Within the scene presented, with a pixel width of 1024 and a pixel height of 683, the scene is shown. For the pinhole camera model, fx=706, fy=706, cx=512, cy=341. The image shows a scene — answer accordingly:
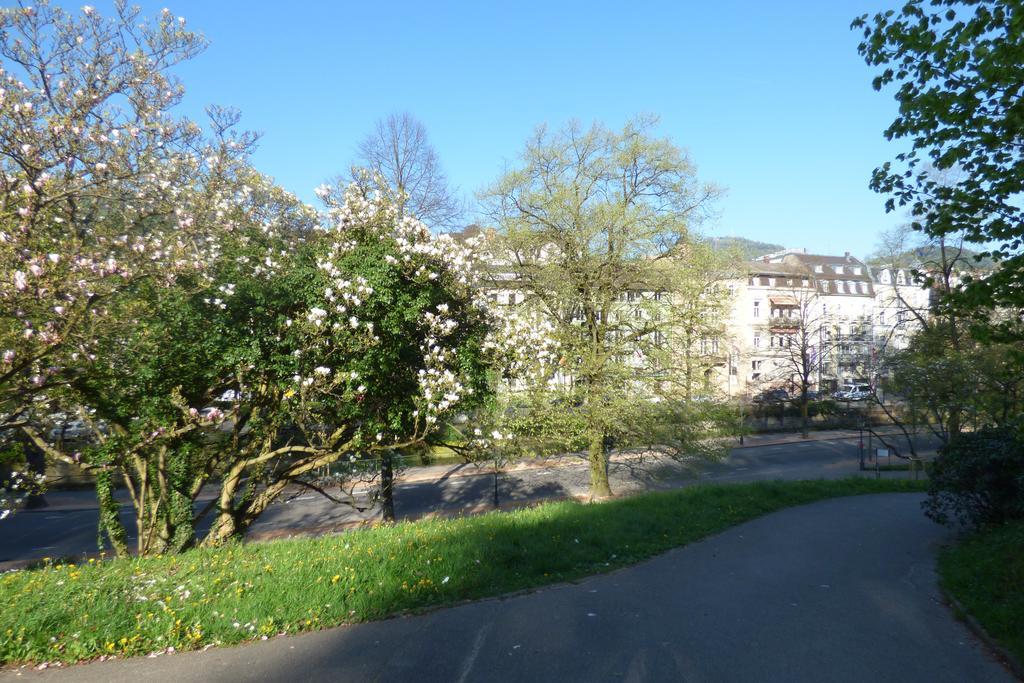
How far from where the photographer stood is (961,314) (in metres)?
8.94

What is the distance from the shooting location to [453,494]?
2616 centimetres

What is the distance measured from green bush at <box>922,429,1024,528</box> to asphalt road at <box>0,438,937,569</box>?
306 inches

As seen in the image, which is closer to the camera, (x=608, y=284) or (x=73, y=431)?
(x=73, y=431)

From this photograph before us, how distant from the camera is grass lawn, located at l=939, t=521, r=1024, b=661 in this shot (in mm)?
6977

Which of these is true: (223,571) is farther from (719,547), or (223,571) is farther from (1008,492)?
(1008,492)

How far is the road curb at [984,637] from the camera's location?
6145 mm

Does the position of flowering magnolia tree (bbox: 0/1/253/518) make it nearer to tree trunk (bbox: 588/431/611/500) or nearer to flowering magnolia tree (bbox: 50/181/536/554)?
flowering magnolia tree (bbox: 50/181/536/554)

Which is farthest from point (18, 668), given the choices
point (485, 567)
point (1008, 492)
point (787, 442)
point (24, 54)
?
point (787, 442)

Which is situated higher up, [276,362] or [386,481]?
[276,362]

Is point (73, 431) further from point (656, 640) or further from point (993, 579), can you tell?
point (993, 579)

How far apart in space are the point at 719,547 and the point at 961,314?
5.10m

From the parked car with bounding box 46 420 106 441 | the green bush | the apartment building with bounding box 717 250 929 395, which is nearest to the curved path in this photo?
the green bush

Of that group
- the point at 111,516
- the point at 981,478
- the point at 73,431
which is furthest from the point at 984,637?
the point at 73,431

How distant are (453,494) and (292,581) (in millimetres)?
19111
